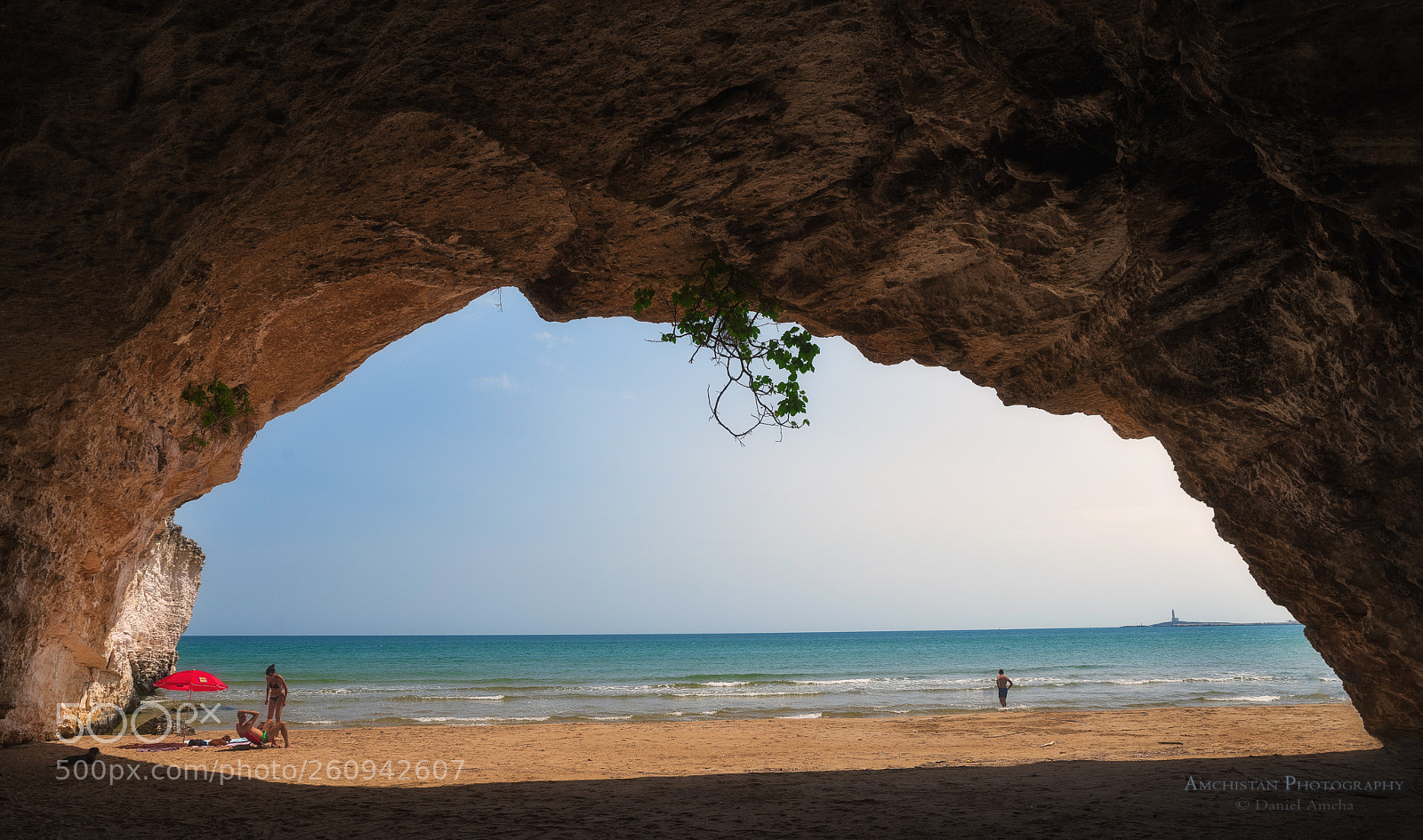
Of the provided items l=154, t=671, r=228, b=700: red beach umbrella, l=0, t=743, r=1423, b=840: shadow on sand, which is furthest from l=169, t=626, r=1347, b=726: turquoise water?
l=0, t=743, r=1423, b=840: shadow on sand

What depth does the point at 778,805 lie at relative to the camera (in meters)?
5.07

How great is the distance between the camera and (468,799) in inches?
211

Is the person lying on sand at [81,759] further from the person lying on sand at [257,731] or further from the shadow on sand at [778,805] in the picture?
the person lying on sand at [257,731]

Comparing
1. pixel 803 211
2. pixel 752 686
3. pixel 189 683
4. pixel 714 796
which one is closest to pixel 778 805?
pixel 714 796

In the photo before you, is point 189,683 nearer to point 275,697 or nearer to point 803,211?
point 275,697

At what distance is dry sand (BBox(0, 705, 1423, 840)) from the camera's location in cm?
429

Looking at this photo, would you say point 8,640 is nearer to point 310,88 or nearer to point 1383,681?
point 310,88

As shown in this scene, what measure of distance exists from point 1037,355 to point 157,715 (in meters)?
15.9

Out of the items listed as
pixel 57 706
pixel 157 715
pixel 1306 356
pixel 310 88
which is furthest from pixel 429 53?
pixel 157 715

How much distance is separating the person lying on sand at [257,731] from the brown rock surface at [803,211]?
2.54 meters

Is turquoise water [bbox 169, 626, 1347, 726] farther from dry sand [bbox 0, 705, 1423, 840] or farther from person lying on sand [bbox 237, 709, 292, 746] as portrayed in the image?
dry sand [bbox 0, 705, 1423, 840]

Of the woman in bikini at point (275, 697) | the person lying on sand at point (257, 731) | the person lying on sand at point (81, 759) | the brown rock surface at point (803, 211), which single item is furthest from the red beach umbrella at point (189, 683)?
the person lying on sand at point (81, 759)

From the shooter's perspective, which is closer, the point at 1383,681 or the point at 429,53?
the point at 429,53

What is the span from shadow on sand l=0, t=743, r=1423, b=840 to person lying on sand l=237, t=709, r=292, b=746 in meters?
2.90
